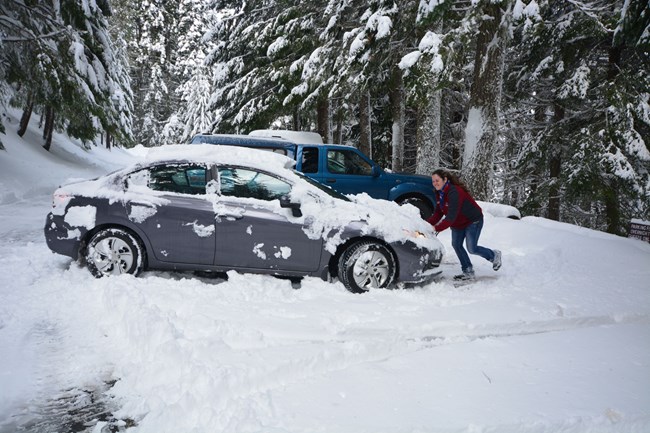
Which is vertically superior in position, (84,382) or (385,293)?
(385,293)

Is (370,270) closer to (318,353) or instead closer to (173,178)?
(318,353)

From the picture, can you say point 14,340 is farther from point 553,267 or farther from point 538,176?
point 538,176

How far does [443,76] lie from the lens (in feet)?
30.0

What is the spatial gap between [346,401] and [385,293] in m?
2.31

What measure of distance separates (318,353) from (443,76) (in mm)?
7234

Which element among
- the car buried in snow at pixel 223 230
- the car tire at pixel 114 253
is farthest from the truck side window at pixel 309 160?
the car tire at pixel 114 253

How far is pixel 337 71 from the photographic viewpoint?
40.8 ft

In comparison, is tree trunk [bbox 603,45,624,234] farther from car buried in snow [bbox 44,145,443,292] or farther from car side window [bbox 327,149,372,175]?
car buried in snow [bbox 44,145,443,292]

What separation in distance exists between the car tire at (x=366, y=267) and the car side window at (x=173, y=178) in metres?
1.93

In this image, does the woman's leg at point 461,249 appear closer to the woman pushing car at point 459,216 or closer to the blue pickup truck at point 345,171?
the woman pushing car at point 459,216

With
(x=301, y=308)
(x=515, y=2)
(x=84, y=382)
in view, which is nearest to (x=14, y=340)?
(x=84, y=382)

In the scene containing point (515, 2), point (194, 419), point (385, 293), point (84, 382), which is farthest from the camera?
point (515, 2)

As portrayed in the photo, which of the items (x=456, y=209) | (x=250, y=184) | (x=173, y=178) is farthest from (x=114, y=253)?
(x=456, y=209)

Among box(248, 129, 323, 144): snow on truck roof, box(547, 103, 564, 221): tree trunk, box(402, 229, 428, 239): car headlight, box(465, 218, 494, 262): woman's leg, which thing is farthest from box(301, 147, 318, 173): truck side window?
box(547, 103, 564, 221): tree trunk
